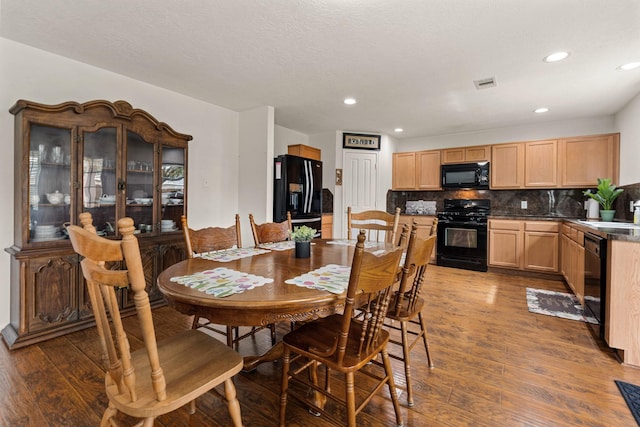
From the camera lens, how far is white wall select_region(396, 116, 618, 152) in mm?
4254

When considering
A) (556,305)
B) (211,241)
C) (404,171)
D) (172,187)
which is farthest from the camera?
(404,171)

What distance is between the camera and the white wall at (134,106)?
2.39 m

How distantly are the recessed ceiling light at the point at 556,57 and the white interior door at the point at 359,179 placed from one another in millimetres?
3075

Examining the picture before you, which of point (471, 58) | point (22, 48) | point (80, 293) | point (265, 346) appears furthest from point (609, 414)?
point (22, 48)

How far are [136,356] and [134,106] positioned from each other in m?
2.89

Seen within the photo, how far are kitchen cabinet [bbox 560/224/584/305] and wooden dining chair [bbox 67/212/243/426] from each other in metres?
3.52

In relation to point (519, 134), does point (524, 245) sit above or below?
below

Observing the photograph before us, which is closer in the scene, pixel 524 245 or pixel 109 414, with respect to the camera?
pixel 109 414

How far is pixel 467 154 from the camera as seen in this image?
508 cm

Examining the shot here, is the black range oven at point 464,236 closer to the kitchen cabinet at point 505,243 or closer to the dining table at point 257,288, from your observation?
the kitchen cabinet at point 505,243

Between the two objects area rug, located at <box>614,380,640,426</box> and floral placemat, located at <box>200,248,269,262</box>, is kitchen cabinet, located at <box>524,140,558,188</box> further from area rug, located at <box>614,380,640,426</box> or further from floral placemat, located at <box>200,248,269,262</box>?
floral placemat, located at <box>200,248,269,262</box>

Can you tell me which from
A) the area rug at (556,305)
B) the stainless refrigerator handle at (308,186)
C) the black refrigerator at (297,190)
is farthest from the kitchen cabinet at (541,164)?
the stainless refrigerator handle at (308,186)

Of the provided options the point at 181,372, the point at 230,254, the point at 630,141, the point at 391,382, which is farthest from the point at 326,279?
the point at 630,141

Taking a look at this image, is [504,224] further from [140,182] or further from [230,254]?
[140,182]
